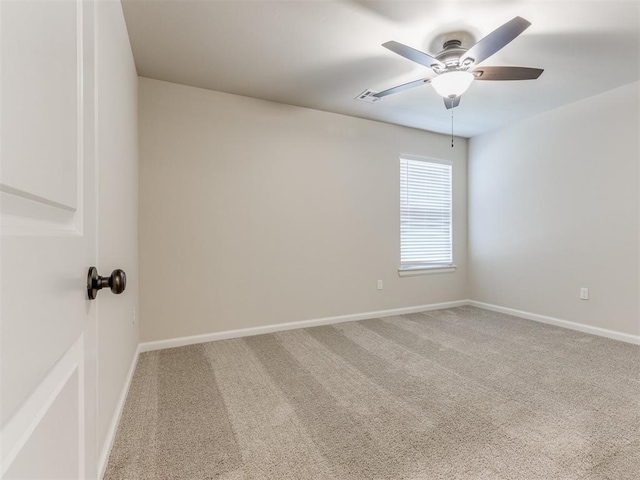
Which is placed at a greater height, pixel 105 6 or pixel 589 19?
pixel 589 19

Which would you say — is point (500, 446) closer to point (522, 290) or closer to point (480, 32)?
point (480, 32)

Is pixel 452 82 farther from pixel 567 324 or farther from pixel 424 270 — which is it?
pixel 567 324

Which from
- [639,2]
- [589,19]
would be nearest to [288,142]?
[589,19]

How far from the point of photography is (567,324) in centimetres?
361

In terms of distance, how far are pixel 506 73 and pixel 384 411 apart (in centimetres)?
242

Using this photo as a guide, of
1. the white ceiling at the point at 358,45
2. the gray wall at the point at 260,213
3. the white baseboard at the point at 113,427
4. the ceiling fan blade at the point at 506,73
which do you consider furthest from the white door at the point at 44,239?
the gray wall at the point at 260,213

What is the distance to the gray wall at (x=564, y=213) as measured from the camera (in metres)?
3.17

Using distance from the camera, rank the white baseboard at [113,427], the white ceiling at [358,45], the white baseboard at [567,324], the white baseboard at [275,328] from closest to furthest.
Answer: the white baseboard at [113,427]
the white ceiling at [358,45]
the white baseboard at [275,328]
the white baseboard at [567,324]

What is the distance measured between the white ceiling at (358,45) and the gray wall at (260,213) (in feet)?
1.12

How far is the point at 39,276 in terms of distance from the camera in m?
0.43

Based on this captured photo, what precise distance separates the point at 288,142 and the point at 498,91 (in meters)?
2.22

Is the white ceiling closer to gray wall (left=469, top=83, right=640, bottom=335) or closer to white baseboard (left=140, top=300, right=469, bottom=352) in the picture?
gray wall (left=469, top=83, right=640, bottom=335)

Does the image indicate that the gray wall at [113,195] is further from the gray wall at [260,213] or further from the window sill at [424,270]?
the window sill at [424,270]

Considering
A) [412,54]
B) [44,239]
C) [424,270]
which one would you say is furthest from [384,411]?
→ [424,270]
